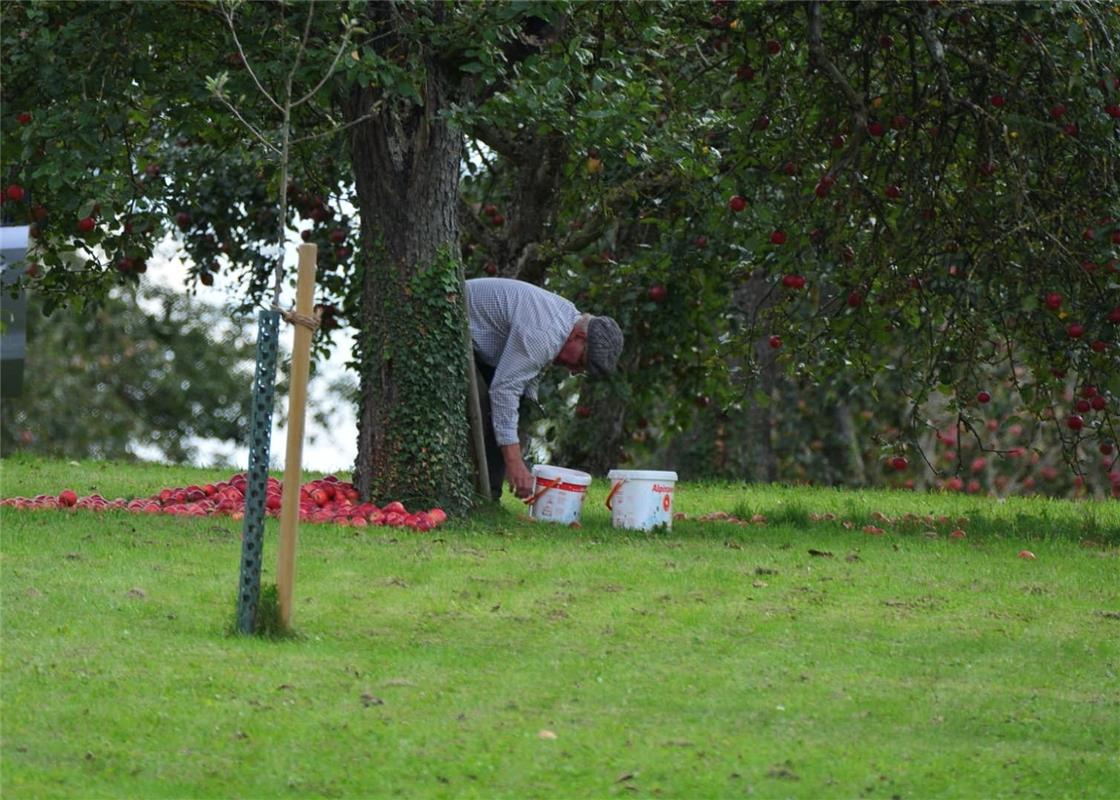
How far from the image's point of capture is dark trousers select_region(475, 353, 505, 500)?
10.1 m

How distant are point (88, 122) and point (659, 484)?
146 inches

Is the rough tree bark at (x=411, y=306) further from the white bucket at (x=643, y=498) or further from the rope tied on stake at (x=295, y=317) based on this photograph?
the rope tied on stake at (x=295, y=317)

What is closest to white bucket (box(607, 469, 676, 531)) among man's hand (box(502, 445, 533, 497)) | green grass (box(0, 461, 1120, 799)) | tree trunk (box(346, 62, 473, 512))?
green grass (box(0, 461, 1120, 799))

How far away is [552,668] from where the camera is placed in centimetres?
621

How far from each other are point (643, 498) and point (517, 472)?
0.74 m

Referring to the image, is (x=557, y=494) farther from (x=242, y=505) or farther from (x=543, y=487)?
(x=242, y=505)

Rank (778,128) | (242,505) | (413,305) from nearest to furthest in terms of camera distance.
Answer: (413,305) < (242,505) < (778,128)

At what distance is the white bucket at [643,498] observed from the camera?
9453 mm

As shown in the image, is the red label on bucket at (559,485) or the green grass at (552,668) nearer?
the green grass at (552,668)

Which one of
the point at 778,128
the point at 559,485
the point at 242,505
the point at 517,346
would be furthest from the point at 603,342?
the point at 242,505

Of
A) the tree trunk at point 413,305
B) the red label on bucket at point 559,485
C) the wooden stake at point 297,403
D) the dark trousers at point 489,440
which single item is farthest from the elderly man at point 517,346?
the wooden stake at point 297,403

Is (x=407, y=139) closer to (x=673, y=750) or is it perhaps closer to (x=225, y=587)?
(x=225, y=587)

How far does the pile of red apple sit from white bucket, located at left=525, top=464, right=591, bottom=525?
583 millimetres

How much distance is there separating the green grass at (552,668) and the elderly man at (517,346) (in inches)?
26.2
